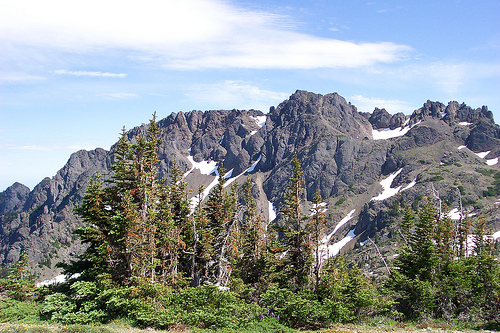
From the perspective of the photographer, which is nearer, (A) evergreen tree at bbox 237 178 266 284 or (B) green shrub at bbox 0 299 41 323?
(B) green shrub at bbox 0 299 41 323

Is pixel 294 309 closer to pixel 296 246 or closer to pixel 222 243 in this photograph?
pixel 296 246

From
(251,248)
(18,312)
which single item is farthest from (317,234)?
(18,312)

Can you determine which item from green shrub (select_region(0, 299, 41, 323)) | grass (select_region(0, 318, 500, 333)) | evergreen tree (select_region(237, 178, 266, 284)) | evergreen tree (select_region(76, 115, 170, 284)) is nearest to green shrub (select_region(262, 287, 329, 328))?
grass (select_region(0, 318, 500, 333))

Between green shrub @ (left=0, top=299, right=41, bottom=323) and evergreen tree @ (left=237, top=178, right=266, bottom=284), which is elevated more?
evergreen tree @ (left=237, top=178, right=266, bottom=284)

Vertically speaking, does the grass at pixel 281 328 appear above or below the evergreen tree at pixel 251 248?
below

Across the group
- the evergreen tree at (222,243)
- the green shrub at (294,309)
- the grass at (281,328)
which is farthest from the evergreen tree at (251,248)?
the grass at (281,328)

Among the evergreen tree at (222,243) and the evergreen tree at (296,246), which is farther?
the evergreen tree at (222,243)

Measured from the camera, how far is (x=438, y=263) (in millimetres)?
29516

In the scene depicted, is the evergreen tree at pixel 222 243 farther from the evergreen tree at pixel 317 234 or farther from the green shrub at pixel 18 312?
the green shrub at pixel 18 312

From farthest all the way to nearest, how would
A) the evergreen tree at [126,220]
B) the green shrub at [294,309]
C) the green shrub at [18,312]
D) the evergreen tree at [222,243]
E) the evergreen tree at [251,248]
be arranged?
the evergreen tree at [251,248] < the evergreen tree at [222,243] < the evergreen tree at [126,220] < the green shrub at [294,309] < the green shrub at [18,312]

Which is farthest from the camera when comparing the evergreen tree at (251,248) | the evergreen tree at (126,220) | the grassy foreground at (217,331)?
the evergreen tree at (251,248)

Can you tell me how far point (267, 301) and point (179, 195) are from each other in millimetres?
13292

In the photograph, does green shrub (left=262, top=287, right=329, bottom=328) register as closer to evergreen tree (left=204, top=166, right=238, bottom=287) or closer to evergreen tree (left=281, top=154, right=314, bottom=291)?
evergreen tree (left=281, top=154, right=314, bottom=291)

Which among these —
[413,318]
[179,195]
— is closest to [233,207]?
[179,195]
